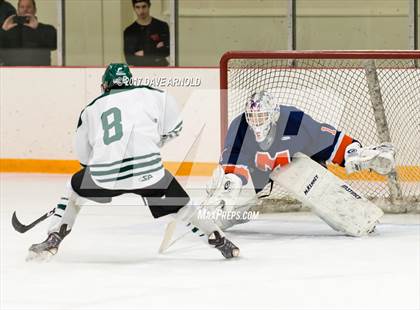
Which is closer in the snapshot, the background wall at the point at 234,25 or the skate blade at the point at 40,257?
the skate blade at the point at 40,257

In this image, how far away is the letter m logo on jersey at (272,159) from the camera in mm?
5402

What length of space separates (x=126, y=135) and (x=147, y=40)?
12.8 ft

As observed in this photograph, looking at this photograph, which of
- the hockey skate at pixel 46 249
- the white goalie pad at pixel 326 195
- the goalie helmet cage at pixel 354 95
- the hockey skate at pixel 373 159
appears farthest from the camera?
the goalie helmet cage at pixel 354 95

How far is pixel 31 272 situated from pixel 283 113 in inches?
58.0

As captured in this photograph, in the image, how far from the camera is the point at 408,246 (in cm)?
516

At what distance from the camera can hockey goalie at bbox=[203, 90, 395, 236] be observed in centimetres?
534

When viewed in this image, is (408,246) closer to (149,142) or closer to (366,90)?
(149,142)

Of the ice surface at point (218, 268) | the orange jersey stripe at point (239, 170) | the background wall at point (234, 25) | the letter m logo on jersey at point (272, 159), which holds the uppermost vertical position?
the background wall at point (234, 25)

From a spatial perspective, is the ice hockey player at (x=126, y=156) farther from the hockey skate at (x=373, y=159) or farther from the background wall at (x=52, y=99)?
the background wall at (x=52, y=99)

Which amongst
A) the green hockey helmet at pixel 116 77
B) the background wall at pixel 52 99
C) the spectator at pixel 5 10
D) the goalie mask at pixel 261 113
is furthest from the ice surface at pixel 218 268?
the spectator at pixel 5 10

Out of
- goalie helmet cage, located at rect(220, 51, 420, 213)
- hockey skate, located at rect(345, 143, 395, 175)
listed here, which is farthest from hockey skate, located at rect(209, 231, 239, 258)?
goalie helmet cage, located at rect(220, 51, 420, 213)

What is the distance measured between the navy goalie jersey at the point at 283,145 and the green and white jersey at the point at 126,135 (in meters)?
0.76

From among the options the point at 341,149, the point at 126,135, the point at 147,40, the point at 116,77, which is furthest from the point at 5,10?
the point at 126,135

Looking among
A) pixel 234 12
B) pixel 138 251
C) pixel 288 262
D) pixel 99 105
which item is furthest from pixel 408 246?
pixel 234 12
